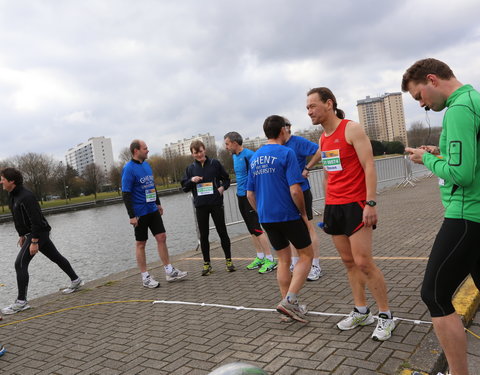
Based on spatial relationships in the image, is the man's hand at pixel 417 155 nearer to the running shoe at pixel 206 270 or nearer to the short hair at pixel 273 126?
the short hair at pixel 273 126

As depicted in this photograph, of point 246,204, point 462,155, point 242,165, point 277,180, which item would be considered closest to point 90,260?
point 246,204

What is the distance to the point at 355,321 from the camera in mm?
3604

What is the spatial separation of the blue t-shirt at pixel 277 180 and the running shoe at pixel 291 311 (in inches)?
32.4

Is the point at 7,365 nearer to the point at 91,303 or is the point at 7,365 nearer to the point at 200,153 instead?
the point at 91,303

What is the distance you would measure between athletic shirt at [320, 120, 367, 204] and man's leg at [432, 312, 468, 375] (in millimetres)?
1228

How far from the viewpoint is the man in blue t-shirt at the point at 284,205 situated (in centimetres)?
391

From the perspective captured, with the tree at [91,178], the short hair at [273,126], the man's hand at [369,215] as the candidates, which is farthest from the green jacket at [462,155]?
the tree at [91,178]

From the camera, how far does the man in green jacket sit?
7.04 ft

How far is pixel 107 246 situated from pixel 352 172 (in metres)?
13.8

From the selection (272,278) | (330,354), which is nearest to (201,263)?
(272,278)

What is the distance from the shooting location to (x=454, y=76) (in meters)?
2.39

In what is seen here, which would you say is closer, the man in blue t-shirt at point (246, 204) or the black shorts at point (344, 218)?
the black shorts at point (344, 218)

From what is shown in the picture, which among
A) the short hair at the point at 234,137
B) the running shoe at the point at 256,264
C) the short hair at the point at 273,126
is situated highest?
the short hair at the point at 234,137

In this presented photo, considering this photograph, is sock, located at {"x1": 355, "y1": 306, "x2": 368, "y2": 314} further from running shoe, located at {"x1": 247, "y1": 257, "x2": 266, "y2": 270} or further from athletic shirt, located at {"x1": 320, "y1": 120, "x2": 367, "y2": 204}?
running shoe, located at {"x1": 247, "y1": 257, "x2": 266, "y2": 270}
